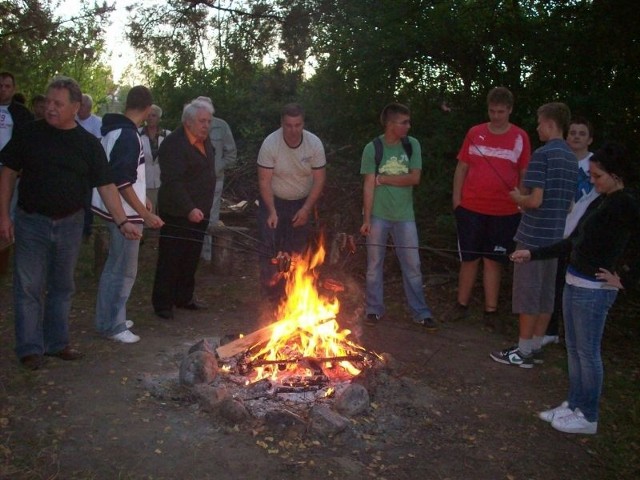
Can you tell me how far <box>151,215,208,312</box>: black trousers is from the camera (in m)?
6.41

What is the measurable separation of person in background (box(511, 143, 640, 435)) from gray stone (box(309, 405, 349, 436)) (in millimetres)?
1510

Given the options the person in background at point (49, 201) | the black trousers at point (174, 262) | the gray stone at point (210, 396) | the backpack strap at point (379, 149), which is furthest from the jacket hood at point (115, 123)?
the gray stone at point (210, 396)

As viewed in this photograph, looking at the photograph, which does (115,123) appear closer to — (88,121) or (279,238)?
(279,238)

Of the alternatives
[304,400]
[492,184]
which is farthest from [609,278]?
[492,184]

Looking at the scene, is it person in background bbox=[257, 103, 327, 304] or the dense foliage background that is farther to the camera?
the dense foliage background

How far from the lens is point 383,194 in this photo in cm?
636

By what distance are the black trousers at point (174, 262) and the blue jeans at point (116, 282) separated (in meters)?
0.63

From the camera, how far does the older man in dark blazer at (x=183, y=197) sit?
243 inches

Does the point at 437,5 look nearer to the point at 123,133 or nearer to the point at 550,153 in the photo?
the point at 550,153

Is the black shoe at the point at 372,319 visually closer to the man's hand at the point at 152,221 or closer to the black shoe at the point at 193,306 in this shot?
the black shoe at the point at 193,306

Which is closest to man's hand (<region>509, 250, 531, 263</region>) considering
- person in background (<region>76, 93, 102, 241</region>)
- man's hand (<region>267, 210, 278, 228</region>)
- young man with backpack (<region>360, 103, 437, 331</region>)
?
young man with backpack (<region>360, 103, 437, 331</region>)

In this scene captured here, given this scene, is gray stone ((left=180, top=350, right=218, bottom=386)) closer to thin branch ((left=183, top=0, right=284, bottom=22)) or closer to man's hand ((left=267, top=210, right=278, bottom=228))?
man's hand ((left=267, top=210, right=278, bottom=228))

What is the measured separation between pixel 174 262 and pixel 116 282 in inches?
33.0

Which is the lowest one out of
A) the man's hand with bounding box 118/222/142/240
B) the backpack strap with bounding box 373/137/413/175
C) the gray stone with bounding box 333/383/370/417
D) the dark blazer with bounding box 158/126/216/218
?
the gray stone with bounding box 333/383/370/417
